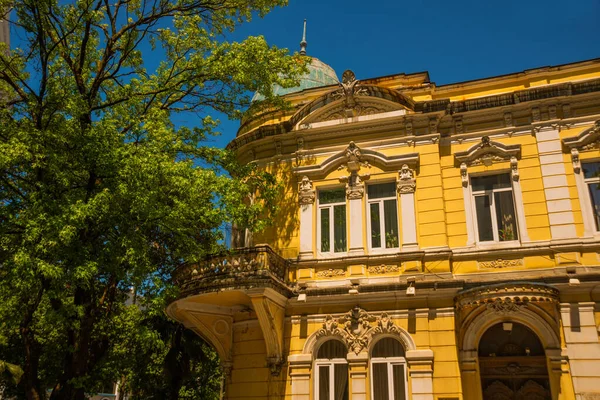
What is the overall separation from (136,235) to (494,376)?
890cm

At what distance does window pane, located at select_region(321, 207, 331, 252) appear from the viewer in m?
14.6

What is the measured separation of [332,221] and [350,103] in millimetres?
3464

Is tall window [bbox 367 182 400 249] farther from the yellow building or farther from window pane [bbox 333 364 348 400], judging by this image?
window pane [bbox 333 364 348 400]

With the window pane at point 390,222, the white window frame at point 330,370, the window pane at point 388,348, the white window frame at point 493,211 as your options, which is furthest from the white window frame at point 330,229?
the white window frame at point 493,211

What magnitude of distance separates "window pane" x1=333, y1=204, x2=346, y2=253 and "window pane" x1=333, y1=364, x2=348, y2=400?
120 inches

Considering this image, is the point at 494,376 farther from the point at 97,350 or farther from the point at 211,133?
the point at 97,350

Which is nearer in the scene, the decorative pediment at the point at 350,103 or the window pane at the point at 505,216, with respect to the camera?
the window pane at the point at 505,216

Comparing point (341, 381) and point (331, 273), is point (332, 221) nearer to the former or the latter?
point (331, 273)

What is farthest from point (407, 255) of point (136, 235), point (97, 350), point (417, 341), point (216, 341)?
point (97, 350)

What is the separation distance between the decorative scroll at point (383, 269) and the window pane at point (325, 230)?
144cm

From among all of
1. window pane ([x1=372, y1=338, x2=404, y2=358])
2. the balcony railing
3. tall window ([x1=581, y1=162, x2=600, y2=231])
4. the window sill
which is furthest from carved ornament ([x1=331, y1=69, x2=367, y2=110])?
window pane ([x1=372, y1=338, x2=404, y2=358])

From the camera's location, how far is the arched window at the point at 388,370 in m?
12.6

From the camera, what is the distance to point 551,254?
41.1 feet

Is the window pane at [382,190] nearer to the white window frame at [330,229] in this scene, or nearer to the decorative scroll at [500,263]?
the white window frame at [330,229]
